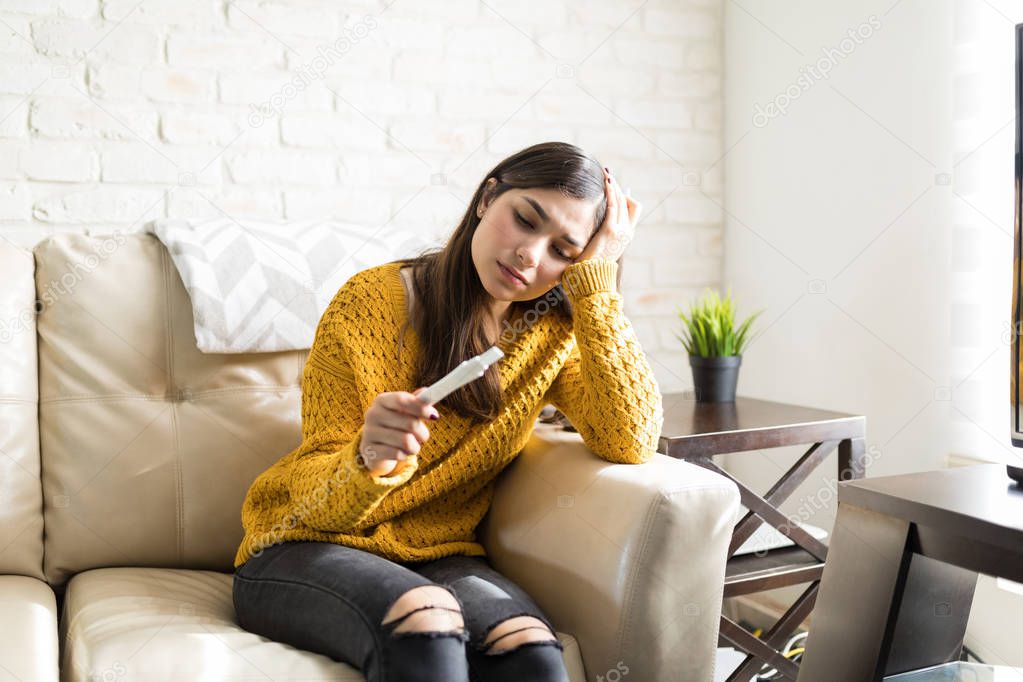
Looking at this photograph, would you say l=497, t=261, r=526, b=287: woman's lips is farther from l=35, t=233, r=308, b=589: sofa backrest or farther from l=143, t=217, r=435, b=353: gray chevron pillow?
l=35, t=233, r=308, b=589: sofa backrest

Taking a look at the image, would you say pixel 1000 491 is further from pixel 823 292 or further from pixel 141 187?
pixel 141 187

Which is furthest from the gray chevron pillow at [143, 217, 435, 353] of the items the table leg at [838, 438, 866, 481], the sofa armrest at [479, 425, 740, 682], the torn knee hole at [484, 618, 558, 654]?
the table leg at [838, 438, 866, 481]

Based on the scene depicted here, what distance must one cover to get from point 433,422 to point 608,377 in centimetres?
27

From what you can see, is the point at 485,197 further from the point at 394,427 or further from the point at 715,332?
the point at 715,332

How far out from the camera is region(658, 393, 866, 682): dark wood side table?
1542 millimetres

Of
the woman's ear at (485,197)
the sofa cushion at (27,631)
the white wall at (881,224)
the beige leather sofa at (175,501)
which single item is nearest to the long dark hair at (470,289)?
the woman's ear at (485,197)

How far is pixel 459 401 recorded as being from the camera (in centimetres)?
137

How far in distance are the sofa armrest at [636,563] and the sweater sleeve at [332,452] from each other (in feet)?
0.78

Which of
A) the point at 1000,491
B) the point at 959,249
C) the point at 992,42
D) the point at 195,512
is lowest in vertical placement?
the point at 195,512

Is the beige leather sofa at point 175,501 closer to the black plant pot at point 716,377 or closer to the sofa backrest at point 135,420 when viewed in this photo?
the sofa backrest at point 135,420

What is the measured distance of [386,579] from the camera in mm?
1129

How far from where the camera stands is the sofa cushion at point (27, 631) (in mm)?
1063

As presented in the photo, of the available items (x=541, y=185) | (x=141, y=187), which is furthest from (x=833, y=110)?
(x=141, y=187)

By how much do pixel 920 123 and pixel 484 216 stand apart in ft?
3.22
